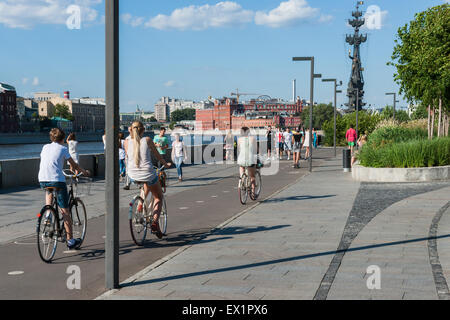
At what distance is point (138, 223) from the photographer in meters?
7.71

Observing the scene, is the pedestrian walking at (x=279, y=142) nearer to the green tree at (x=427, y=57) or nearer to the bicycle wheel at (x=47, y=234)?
the green tree at (x=427, y=57)

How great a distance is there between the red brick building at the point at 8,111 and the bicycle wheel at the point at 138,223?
13070 centimetres

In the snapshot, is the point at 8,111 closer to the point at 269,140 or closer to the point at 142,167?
the point at 269,140

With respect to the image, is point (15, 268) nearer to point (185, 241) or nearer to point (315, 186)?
point (185, 241)

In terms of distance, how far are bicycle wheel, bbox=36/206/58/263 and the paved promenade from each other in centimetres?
138

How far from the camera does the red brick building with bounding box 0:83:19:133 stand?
130125 mm

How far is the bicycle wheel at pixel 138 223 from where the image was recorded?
299 inches

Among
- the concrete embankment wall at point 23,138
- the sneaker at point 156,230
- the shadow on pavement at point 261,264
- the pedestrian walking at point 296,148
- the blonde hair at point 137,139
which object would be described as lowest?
the concrete embankment wall at point 23,138

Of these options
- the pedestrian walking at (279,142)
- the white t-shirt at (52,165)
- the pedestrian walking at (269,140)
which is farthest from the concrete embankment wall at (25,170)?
the pedestrian walking at (279,142)

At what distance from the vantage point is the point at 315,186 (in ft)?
51.7

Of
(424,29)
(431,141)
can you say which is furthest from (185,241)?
(424,29)

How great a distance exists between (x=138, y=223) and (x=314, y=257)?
2.49 metres

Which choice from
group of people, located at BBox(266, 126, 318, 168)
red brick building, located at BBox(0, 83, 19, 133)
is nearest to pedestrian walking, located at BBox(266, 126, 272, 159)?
group of people, located at BBox(266, 126, 318, 168)

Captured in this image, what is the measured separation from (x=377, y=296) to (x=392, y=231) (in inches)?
145
